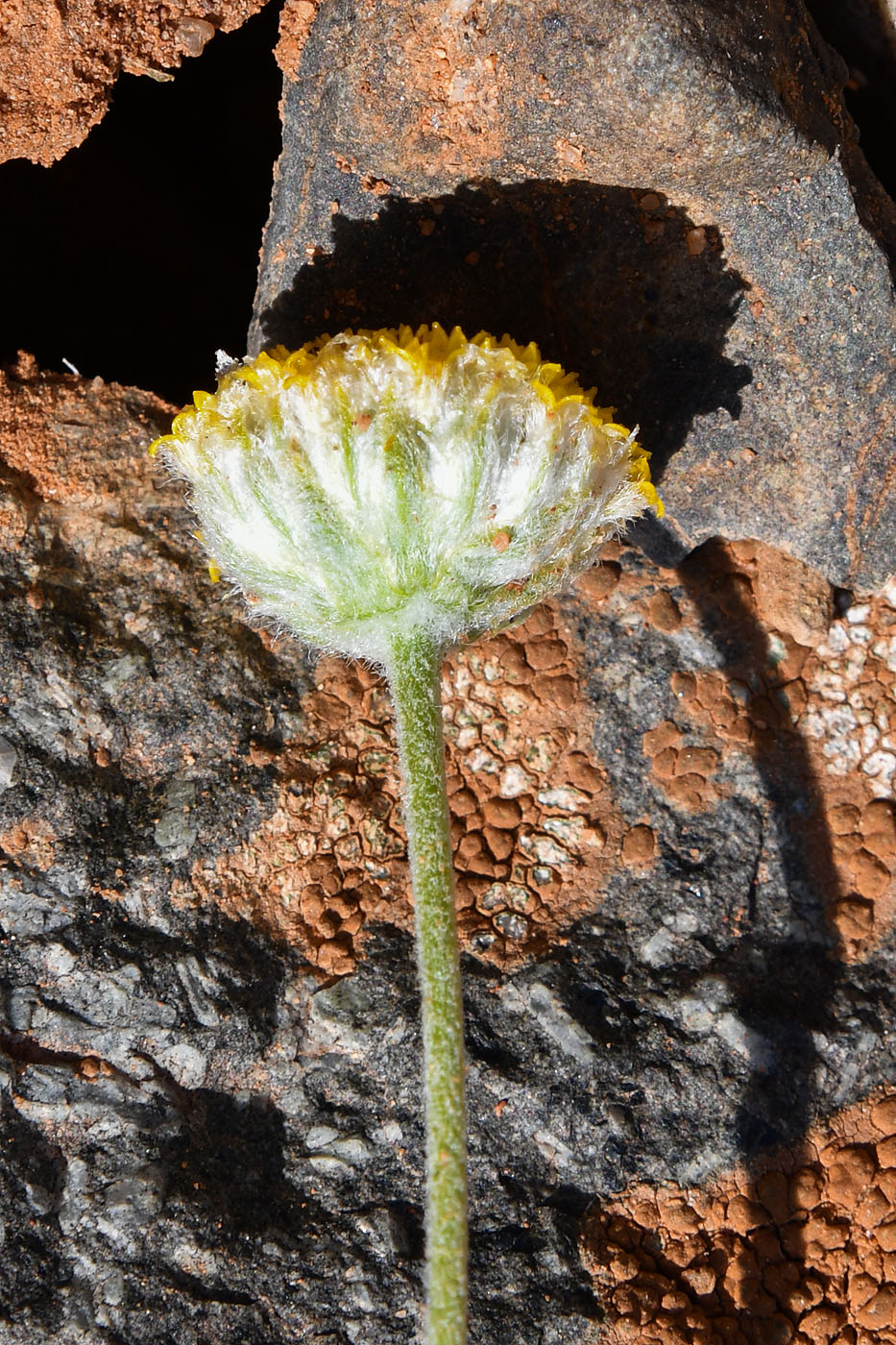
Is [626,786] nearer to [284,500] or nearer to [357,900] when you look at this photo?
[357,900]

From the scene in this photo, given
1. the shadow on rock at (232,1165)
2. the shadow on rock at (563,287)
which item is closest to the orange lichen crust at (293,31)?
the shadow on rock at (563,287)

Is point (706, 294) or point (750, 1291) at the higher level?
point (706, 294)

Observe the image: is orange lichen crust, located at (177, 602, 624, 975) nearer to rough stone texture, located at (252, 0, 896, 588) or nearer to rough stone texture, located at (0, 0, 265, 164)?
rough stone texture, located at (252, 0, 896, 588)

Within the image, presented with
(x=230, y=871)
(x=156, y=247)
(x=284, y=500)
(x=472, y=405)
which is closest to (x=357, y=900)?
(x=230, y=871)

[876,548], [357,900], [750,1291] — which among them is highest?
[876,548]

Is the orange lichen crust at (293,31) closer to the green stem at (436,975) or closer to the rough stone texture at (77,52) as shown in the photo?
the rough stone texture at (77,52)

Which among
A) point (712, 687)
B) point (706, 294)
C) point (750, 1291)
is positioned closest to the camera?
point (750, 1291)

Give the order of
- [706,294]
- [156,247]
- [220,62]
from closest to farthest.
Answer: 1. [706,294]
2. [220,62]
3. [156,247]

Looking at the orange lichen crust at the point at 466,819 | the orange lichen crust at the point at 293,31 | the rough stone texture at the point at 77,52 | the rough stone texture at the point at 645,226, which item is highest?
the orange lichen crust at the point at 293,31
